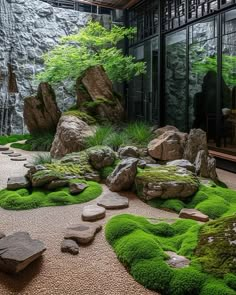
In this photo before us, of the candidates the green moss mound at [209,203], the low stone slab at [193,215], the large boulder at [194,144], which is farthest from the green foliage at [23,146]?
the low stone slab at [193,215]

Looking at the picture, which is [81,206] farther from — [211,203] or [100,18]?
[100,18]

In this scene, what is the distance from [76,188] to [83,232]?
1520 millimetres

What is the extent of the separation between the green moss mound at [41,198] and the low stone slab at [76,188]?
5 cm

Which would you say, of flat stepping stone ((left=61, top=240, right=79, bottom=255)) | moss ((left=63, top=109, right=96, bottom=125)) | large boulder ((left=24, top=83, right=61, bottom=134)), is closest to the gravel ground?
flat stepping stone ((left=61, top=240, right=79, bottom=255))

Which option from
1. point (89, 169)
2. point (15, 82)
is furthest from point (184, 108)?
point (15, 82)

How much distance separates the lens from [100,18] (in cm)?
1325

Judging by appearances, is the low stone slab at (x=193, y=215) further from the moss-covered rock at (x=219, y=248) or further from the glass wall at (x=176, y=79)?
the glass wall at (x=176, y=79)

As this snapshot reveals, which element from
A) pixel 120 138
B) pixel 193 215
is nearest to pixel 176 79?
pixel 120 138

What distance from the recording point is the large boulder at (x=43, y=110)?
9.58 metres

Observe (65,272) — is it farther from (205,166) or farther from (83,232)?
(205,166)

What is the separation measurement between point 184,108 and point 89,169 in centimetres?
437

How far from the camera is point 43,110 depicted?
966cm

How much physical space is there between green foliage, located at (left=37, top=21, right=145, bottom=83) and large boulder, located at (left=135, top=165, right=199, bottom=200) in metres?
6.25

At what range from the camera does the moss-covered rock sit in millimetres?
2512
